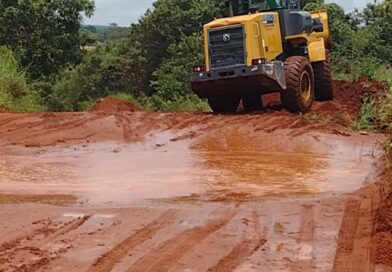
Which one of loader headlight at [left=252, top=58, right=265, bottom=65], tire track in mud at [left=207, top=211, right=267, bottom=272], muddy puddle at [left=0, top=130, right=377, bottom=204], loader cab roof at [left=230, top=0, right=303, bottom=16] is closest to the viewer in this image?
tire track in mud at [left=207, top=211, right=267, bottom=272]

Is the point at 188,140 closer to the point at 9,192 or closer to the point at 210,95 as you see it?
the point at 210,95

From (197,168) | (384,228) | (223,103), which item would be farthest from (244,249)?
(223,103)

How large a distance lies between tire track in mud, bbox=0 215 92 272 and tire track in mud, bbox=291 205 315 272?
1808 millimetres

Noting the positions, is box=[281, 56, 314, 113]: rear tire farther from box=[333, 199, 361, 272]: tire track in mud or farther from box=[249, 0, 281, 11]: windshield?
box=[333, 199, 361, 272]: tire track in mud

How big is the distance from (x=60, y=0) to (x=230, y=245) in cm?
2885

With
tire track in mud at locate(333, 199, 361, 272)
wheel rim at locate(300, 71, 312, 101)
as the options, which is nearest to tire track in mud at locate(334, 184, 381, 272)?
tire track in mud at locate(333, 199, 361, 272)

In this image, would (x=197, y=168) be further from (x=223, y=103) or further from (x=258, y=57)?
(x=223, y=103)

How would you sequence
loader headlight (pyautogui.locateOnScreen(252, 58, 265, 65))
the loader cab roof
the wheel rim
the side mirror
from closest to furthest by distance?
1. loader headlight (pyautogui.locateOnScreen(252, 58, 265, 65))
2. the wheel rim
3. the loader cab roof
4. the side mirror

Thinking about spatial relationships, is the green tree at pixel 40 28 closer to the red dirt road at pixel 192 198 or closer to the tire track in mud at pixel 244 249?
the red dirt road at pixel 192 198

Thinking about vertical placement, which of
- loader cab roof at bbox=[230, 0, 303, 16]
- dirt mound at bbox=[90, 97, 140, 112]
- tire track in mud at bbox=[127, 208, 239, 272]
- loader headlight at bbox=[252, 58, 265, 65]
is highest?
loader cab roof at bbox=[230, 0, 303, 16]

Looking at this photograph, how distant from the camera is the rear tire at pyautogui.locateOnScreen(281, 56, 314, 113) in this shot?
650 inches

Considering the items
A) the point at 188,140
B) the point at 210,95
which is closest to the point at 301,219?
the point at 188,140

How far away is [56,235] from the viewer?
251 inches

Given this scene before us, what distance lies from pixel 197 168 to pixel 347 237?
15.2 ft
